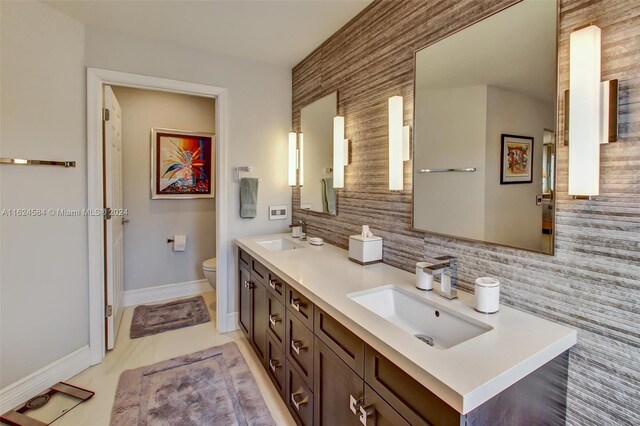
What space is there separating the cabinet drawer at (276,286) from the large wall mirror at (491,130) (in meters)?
0.79

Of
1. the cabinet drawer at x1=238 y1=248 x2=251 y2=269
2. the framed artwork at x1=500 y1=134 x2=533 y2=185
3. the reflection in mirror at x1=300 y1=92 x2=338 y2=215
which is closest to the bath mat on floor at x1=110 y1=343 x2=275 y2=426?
the cabinet drawer at x1=238 y1=248 x2=251 y2=269

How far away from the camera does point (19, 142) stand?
6.01 feet

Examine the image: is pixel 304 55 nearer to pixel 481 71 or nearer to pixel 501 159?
pixel 481 71

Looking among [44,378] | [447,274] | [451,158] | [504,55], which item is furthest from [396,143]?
[44,378]

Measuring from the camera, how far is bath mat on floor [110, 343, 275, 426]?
170 centimetres

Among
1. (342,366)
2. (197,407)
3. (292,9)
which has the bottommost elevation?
(197,407)

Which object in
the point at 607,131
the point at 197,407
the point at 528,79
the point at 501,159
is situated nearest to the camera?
the point at 607,131

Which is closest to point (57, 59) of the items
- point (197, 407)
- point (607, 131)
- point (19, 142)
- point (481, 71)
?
point (19, 142)

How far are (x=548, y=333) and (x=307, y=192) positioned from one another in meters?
1.95

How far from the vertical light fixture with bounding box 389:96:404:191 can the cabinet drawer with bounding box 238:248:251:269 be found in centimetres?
124

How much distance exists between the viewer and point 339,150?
2.15m

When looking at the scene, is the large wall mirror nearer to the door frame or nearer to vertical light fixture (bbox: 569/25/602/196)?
vertical light fixture (bbox: 569/25/602/196)

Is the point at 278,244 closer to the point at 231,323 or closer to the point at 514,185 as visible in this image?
the point at 231,323

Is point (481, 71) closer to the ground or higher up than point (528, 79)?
higher up
